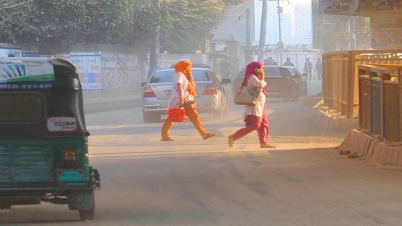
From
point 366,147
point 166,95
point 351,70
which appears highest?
point 351,70

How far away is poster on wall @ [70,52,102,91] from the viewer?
40750mm

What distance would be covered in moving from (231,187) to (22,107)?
141 inches

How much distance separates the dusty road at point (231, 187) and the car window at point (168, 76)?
5.47m

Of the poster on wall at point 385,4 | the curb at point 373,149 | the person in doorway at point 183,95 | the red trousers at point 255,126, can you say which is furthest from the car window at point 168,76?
the curb at point 373,149

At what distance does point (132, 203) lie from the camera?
9734 millimetres

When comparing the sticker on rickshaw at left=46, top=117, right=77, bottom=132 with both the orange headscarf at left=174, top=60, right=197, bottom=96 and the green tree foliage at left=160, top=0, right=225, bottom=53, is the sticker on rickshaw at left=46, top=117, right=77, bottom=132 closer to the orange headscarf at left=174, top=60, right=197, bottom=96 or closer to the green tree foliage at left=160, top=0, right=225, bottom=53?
the orange headscarf at left=174, top=60, right=197, bottom=96

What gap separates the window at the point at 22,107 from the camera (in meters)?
8.12

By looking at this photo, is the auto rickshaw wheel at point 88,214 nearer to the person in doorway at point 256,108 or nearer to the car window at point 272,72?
the person in doorway at point 256,108

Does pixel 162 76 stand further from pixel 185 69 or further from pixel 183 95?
pixel 183 95

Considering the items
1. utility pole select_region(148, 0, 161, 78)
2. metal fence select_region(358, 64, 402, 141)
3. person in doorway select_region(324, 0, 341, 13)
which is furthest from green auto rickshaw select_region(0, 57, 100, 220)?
utility pole select_region(148, 0, 161, 78)

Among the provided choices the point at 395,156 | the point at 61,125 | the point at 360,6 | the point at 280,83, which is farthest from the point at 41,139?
the point at 280,83

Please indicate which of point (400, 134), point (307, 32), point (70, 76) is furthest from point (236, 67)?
point (70, 76)

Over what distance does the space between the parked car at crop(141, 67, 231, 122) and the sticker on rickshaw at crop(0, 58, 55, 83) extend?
14817 mm

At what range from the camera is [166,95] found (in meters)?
23.2
